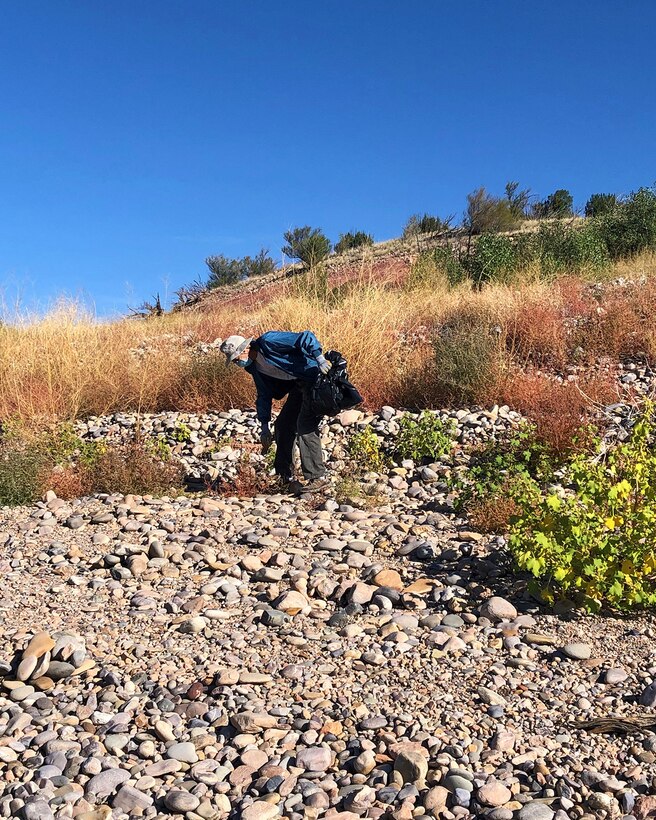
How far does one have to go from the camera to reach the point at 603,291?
11.9 metres

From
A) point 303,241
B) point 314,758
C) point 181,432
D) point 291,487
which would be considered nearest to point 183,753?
point 314,758

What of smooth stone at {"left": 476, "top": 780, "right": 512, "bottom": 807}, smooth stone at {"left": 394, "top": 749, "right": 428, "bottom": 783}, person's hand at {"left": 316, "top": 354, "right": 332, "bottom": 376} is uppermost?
person's hand at {"left": 316, "top": 354, "right": 332, "bottom": 376}

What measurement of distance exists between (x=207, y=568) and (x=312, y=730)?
197cm

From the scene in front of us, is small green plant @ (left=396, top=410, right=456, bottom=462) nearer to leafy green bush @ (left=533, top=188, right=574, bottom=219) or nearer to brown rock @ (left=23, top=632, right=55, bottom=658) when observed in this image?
brown rock @ (left=23, top=632, right=55, bottom=658)

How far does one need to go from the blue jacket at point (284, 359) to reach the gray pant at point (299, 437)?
0.50 feet

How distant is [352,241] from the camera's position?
32.6 m

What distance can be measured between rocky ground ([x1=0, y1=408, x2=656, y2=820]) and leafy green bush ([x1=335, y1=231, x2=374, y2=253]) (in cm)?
2703

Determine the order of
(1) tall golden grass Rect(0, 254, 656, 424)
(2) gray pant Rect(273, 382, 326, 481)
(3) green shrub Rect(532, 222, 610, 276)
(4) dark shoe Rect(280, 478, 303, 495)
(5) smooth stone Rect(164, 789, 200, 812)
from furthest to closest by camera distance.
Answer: (3) green shrub Rect(532, 222, 610, 276)
(1) tall golden grass Rect(0, 254, 656, 424)
(4) dark shoe Rect(280, 478, 303, 495)
(2) gray pant Rect(273, 382, 326, 481)
(5) smooth stone Rect(164, 789, 200, 812)

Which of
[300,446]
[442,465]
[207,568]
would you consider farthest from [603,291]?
[207,568]

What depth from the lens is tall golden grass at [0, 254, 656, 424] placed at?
9.05 meters

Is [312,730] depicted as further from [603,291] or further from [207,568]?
[603,291]

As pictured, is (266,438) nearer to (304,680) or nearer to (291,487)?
(291,487)

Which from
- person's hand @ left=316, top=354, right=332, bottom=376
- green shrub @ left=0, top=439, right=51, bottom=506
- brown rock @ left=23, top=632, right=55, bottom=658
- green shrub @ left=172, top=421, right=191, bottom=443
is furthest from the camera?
green shrub @ left=172, top=421, right=191, bottom=443

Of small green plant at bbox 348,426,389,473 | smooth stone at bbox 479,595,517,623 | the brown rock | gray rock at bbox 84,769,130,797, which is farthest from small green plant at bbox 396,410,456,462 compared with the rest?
gray rock at bbox 84,769,130,797
